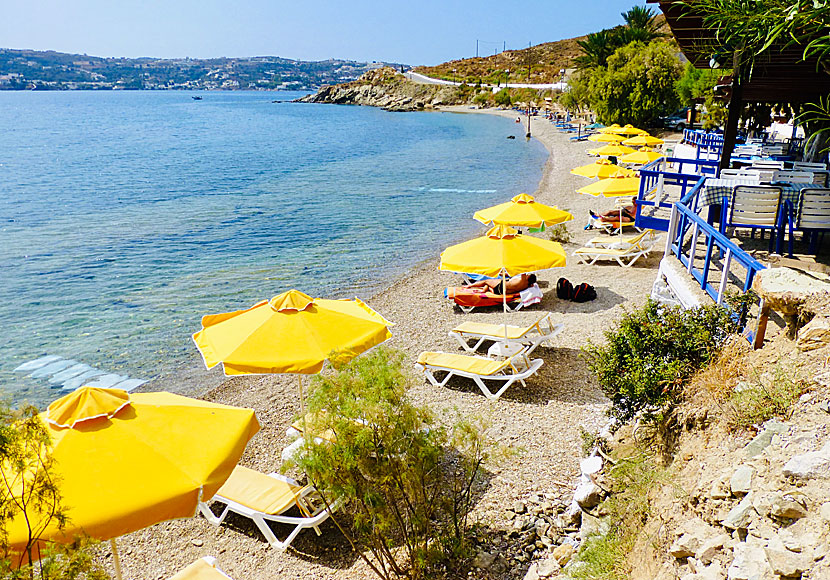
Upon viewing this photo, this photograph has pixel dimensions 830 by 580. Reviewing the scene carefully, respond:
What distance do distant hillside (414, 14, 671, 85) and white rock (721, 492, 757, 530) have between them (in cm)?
11710

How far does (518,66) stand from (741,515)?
14905 centimetres

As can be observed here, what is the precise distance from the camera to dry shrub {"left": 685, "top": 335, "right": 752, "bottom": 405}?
4.32 metres

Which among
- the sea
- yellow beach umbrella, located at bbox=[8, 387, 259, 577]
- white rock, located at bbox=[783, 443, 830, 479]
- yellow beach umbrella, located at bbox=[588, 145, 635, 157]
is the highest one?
yellow beach umbrella, located at bbox=[588, 145, 635, 157]

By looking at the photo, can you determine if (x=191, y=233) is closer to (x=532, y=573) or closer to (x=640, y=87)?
(x=532, y=573)

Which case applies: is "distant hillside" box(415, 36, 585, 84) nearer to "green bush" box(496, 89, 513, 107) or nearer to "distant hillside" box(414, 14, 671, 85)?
"distant hillside" box(414, 14, 671, 85)

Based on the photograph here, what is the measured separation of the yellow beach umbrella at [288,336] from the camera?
6027mm

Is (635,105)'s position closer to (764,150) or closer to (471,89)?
(764,150)

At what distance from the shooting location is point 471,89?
118m

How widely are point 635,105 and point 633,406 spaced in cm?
3941

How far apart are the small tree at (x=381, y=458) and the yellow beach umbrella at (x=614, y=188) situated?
36.9 ft

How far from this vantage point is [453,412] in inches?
306

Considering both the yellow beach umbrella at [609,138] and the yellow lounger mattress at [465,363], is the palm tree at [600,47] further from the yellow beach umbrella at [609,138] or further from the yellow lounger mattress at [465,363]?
the yellow lounger mattress at [465,363]

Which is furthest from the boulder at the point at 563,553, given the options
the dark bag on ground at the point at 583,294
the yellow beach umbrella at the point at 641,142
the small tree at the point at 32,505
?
the yellow beach umbrella at the point at 641,142

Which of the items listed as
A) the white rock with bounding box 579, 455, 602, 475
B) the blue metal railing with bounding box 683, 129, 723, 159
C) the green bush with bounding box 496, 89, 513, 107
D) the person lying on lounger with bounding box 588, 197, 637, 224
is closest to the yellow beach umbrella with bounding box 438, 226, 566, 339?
the white rock with bounding box 579, 455, 602, 475
